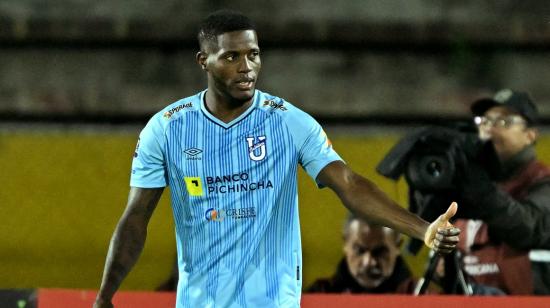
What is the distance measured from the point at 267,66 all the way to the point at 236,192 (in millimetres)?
4718

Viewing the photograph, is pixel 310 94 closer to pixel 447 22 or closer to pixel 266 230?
pixel 447 22

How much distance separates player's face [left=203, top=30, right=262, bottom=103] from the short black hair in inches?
0.7

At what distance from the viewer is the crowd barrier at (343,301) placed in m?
4.54

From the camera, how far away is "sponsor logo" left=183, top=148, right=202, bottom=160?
3674 mm

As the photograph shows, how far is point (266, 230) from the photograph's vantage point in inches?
141

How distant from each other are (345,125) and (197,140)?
4431mm

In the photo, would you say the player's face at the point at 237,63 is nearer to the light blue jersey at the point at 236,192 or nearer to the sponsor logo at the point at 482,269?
the light blue jersey at the point at 236,192

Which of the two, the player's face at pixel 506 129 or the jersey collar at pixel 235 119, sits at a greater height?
the jersey collar at pixel 235 119

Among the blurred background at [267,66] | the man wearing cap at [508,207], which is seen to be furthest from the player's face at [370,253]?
the blurred background at [267,66]

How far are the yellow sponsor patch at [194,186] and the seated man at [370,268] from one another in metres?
1.91

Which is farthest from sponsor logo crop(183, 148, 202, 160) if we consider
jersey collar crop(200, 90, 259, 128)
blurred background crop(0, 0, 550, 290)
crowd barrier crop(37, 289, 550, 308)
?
blurred background crop(0, 0, 550, 290)

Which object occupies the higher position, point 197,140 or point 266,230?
point 197,140

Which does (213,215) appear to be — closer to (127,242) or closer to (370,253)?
(127,242)

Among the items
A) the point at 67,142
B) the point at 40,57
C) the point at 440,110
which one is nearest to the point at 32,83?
the point at 40,57
